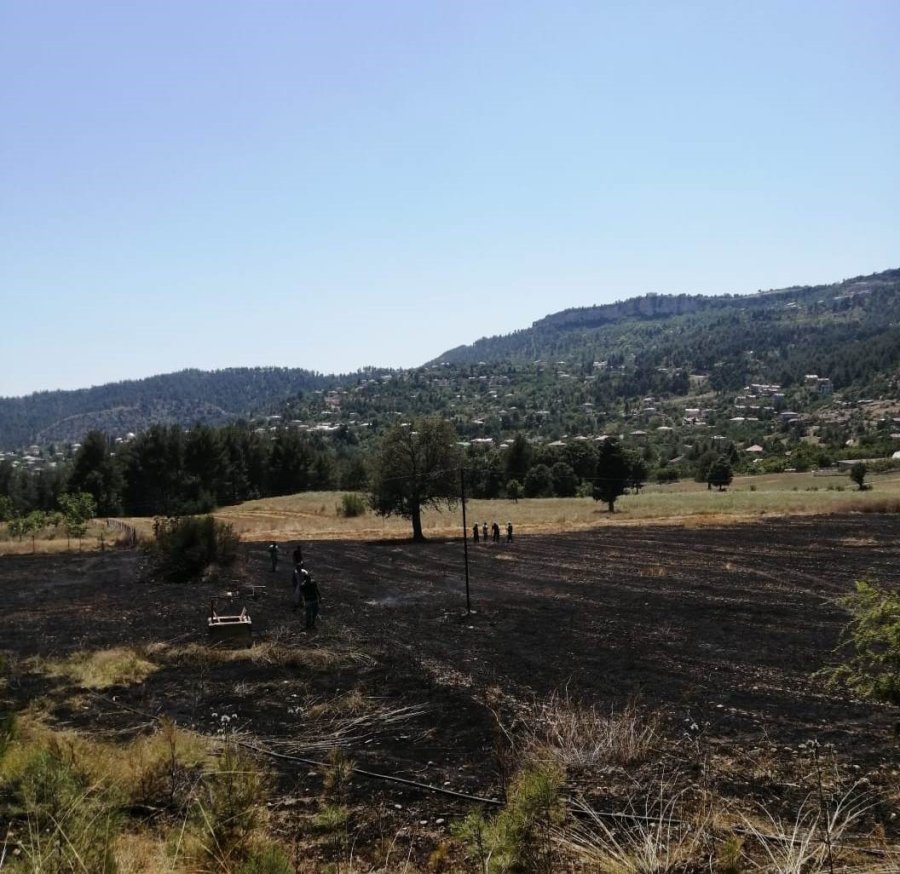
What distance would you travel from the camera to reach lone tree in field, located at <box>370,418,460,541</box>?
51656mm

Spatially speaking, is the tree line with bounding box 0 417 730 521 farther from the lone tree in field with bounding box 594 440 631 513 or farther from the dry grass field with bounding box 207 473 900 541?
the dry grass field with bounding box 207 473 900 541

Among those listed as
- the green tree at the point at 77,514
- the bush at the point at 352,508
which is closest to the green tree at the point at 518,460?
the bush at the point at 352,508

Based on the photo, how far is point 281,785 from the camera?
413 inches

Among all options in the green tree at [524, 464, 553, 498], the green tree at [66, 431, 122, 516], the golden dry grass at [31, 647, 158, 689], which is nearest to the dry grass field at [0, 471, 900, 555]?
the green tree at [524, 464, 553, 498]

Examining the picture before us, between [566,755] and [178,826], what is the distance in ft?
16.5

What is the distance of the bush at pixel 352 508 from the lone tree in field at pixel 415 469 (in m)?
22.4

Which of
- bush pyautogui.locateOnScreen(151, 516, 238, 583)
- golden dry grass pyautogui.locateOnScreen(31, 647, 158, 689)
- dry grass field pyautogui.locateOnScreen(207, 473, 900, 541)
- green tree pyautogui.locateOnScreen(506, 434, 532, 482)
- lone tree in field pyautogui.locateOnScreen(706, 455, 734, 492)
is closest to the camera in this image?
golden dry grass pyautogui.locateOnScreen(31, 647, 158, 689)

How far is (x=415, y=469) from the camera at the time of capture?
51656 mm

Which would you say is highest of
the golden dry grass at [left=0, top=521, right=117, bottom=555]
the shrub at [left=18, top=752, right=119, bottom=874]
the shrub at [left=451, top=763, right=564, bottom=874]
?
the shrub at [left=18, top=752, right=119, bottom=874]

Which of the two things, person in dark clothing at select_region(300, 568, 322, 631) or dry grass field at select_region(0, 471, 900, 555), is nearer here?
person in dark clothing at select_region(300, 568, 322, 631)

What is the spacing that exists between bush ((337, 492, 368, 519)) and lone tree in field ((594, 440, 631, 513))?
→ 22770mm

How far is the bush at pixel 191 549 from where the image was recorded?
34500mm

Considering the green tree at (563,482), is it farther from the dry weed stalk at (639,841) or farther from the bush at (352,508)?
the dry weed stalk at (639,841)

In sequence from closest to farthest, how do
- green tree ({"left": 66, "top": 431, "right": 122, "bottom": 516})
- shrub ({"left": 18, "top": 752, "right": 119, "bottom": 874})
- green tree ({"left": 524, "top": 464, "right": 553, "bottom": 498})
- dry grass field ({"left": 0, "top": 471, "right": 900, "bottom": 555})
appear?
shrub ({"left": 18, "top": 752, "right": 119, "bottom": 874})
dry grass field ({"left": 0, "top": 471, "right": 900, "bottom": 555})
green tree ({"left": 66, "top": 431, "right": 122, "bottom": 516})
green tree ({"left": 524, "top": 464, "right": 553, "bottom": 498})
